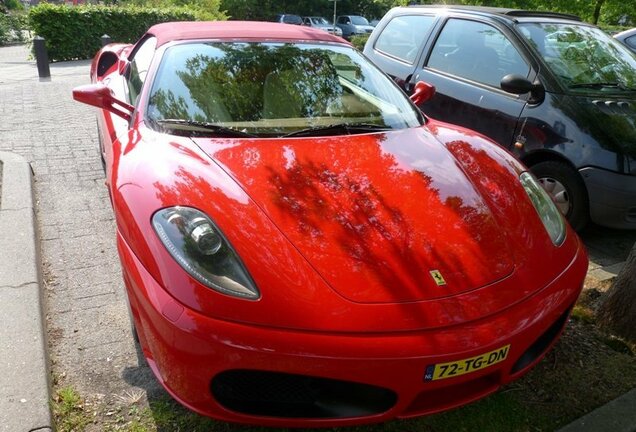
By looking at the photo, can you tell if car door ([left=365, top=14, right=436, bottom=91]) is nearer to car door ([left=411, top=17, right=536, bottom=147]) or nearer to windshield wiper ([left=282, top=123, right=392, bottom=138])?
car door ([left=411, top=17, right=536, bottom=147])

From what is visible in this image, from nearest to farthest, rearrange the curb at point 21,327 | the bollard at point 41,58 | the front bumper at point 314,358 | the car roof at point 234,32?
1. the front bumper at point 314,358
2. the curb at point 21,327
3. the car roof at point 234,32
4. the bollard at point 41,58

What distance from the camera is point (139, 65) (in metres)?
3.38

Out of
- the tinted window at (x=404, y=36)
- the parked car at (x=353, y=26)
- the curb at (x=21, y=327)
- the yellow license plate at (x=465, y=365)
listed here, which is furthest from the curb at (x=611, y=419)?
the parked car at (x=353, y=26)

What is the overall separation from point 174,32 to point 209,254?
76.7 inches

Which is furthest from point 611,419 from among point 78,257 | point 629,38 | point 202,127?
point 629,38

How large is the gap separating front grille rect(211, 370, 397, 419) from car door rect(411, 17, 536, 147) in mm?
2955

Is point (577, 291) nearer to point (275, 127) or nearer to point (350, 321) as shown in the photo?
point (350, 321)

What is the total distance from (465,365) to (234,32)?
2328 mm

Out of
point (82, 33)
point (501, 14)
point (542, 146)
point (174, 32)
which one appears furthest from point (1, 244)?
point (82, 33)


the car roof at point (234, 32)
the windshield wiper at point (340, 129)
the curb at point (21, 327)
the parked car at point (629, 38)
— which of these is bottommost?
the curb at point (21, 327)

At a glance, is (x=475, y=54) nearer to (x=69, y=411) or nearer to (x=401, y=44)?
(x=401, y=44)

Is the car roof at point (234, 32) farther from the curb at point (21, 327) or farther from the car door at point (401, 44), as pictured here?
the car door at point (401, 44)

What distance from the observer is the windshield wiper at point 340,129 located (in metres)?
2.50

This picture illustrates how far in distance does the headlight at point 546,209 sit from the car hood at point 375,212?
0.30 m
